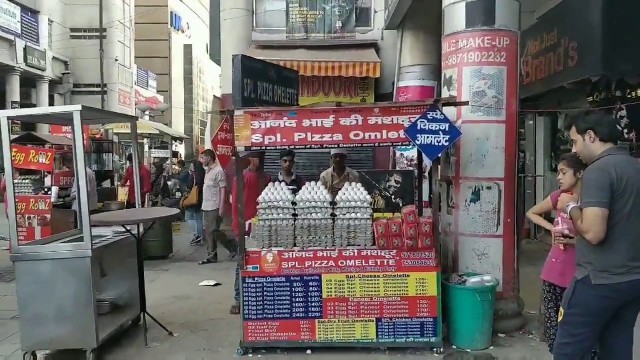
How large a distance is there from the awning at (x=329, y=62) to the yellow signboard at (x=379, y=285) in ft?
21.2

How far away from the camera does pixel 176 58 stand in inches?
1715

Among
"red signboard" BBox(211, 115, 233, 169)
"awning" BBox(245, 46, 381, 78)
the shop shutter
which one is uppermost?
"awning" BBox(245, 46, 381, 78)

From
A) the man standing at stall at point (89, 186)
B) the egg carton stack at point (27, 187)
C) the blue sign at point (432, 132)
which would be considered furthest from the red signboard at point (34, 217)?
the blue sign at point (432, 132)

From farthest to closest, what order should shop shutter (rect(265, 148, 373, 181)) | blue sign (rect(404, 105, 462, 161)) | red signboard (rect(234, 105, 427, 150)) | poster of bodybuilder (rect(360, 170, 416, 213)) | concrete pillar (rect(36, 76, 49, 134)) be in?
concrete pillar (rect(36, 76, 49, 134)) < shop shutter (rect(265, 148, 373, 181)) < poster of bodybuilder (rect(360, 170, 416, 213)) < red signboard (rect(234, 105, 427, 150)) < blue sign (rect(404, 105, 462, 161))

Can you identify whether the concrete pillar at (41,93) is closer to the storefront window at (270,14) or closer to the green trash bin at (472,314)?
the storefront window at (270,14)

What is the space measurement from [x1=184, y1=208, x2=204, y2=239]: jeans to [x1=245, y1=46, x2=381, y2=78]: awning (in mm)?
3195

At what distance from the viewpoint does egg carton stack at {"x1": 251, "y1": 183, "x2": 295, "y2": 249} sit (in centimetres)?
491

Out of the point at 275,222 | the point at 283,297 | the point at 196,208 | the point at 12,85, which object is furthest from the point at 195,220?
the point at 12,85

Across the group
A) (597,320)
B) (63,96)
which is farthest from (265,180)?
(63,96)

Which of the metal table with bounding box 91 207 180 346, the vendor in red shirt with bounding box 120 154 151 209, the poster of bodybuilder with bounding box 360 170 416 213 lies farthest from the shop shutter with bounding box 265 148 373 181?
the metal table with bounding box 91 207 180 346

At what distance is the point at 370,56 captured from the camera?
10.9 m

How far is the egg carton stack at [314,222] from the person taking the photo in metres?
4.92

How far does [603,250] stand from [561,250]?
1284mm

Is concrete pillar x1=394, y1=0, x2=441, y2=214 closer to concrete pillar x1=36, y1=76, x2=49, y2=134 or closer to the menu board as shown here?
the menu board
